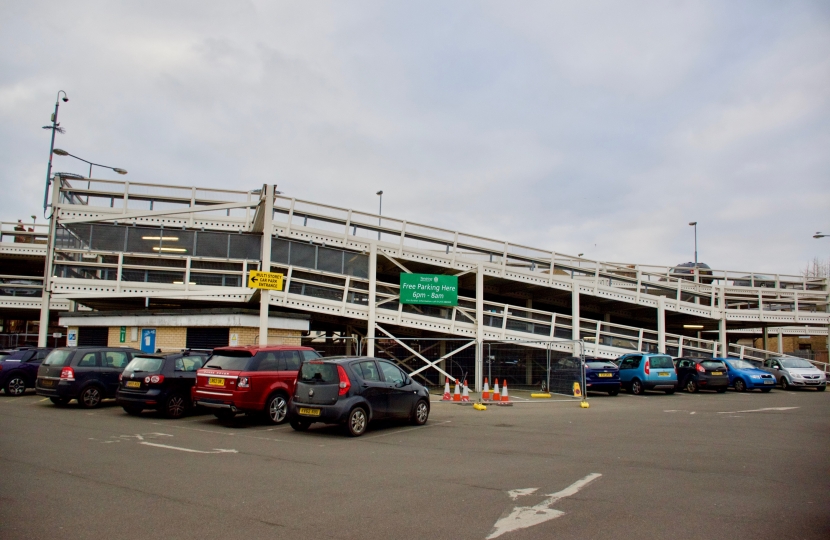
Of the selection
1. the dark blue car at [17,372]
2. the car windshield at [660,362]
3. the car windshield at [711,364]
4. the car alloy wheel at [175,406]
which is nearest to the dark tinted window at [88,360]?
the car alloy wheel at [175,406]

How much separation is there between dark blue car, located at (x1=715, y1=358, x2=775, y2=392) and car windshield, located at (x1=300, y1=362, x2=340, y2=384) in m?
18.7

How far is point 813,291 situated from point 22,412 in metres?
35.4

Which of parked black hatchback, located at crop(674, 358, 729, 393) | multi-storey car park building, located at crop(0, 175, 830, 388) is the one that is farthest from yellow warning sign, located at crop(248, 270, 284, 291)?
parked black hatchback, located at crop(674, 358, 729, 393)

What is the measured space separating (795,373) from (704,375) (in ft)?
16.8

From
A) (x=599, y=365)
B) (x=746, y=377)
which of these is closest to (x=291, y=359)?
(x=599, y=365)

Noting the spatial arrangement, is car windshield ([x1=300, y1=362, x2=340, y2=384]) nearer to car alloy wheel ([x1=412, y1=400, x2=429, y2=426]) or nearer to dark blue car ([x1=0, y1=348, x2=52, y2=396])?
car alloy wheel ([x1=412, y1=400, x2=429, y2=426])

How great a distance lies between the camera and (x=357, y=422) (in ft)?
37.6

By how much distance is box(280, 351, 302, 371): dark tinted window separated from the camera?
43.7 ft

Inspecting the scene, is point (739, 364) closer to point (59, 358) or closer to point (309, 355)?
point (309, 355)

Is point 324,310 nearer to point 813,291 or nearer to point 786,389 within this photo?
point 786,389

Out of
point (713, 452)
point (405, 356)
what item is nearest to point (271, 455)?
point (713, 452)

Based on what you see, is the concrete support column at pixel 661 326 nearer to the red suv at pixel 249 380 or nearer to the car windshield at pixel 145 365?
the red suv at pixel 249 380

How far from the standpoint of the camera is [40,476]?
739cm

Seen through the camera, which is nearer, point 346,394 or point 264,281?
point 346,394
